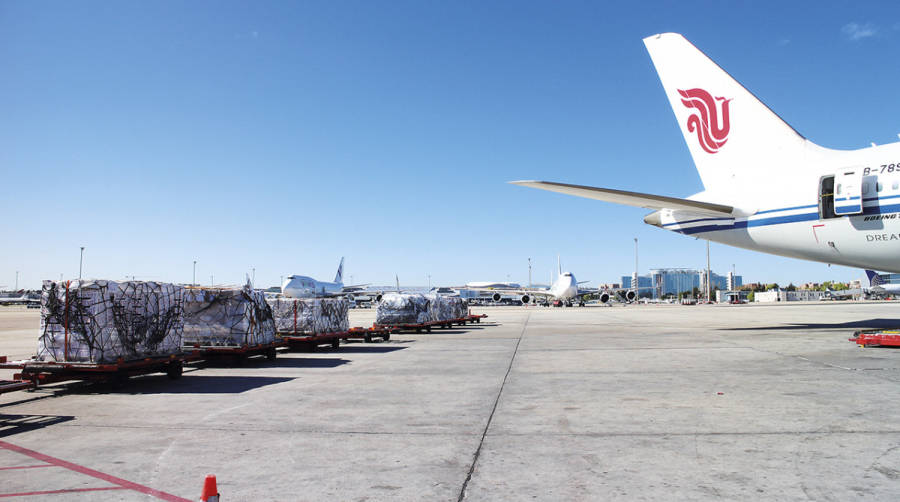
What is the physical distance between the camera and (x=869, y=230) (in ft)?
54.4

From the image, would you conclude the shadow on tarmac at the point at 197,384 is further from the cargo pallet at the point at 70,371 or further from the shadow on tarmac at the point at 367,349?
the shadow on tarmac at the point at 367,349

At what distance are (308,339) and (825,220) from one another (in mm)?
16558

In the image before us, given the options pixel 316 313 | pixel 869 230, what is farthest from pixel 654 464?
pixel 869 230

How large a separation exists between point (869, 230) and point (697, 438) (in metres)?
14.8

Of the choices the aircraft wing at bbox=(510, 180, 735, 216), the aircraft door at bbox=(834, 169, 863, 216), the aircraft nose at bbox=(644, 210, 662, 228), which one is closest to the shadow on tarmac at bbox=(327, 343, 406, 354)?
the aircraft wing at bbox=(510, 180, 735, 216)

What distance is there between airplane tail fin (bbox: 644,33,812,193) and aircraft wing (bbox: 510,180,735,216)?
119 centimetres

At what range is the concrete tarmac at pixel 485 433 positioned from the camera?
178 inches

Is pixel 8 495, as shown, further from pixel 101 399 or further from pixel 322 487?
pixel 101 399

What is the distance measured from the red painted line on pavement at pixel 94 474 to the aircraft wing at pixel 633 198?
1486 centimetres

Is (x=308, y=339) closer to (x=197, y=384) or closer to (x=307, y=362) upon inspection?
Result: (x=307, y=362)

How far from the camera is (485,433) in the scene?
6.32m

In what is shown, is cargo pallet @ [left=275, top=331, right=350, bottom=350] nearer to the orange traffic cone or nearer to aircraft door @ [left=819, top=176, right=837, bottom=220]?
the orange traffic cone

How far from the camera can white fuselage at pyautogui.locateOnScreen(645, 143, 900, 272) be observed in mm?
16250

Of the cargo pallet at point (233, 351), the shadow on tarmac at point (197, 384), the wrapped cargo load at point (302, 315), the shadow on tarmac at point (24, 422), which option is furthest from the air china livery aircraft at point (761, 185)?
the shadow on tarmac at point (24, 422)
